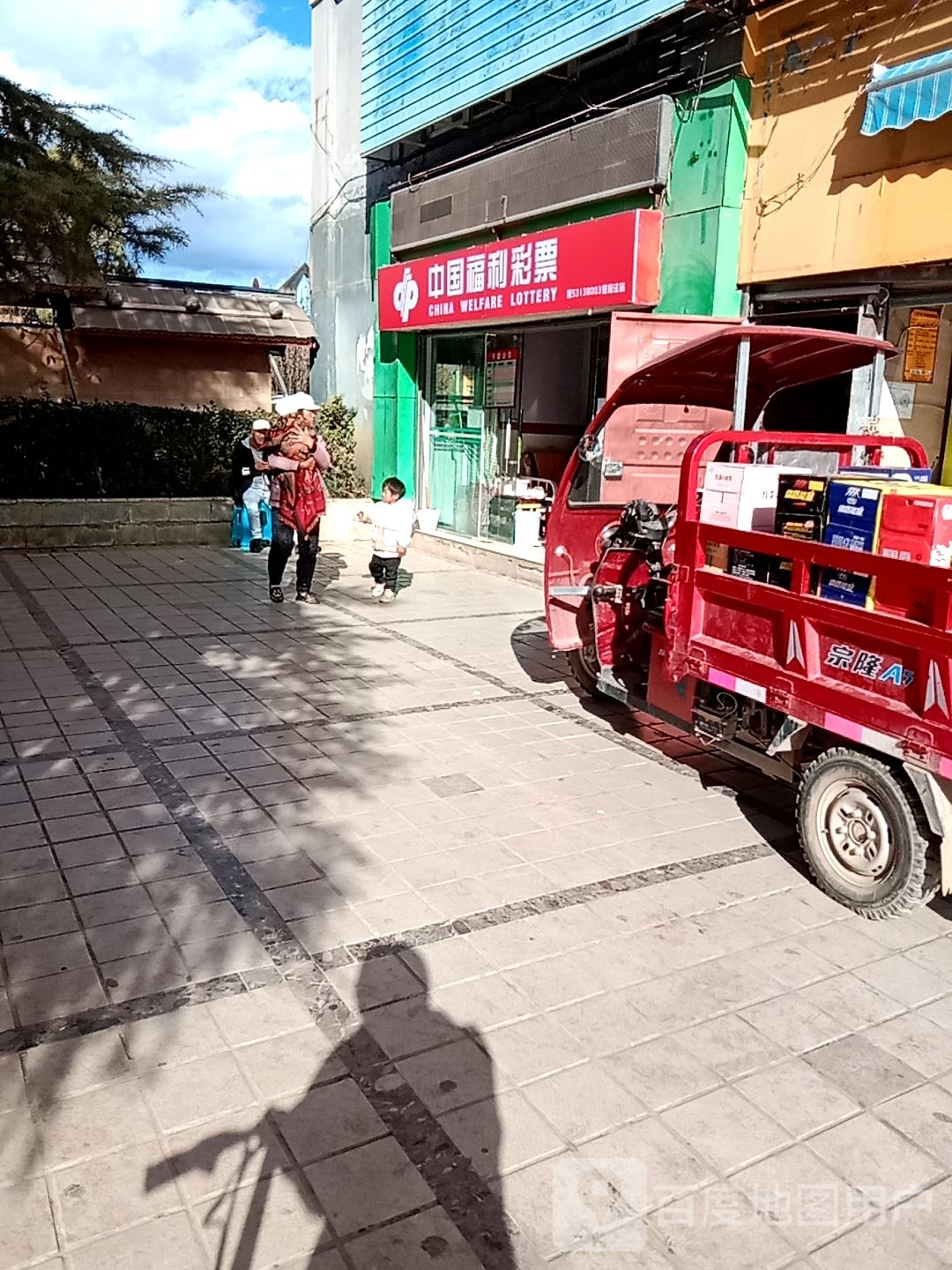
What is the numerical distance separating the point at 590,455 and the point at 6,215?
20.3 feet

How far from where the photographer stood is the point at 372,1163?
2.54 metres

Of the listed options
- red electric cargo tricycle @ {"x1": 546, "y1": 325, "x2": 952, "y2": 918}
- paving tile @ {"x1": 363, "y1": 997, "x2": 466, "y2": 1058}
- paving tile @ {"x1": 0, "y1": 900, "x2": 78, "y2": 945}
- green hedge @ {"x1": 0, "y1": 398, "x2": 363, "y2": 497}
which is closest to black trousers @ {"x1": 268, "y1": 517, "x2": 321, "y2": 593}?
red electric cargo tricycle @ {"x1": 546, "y1": 325, "x2": 952, "y2": 918}

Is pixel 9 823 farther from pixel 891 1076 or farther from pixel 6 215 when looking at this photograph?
pixel 6 215

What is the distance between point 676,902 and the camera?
155 inches

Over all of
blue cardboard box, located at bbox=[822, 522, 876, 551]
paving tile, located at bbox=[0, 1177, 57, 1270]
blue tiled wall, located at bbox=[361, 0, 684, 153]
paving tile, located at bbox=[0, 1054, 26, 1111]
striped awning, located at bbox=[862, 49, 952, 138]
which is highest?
blue tiled wall, located at bbox=[361, 0, 684, 153]

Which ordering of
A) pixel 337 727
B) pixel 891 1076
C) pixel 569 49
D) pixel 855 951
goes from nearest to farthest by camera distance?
pixel 891 1076 → pixel 855 951 → pixel 337 727 → pixel 569 49

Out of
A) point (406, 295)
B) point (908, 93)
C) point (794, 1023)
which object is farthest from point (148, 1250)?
point (406, 295)

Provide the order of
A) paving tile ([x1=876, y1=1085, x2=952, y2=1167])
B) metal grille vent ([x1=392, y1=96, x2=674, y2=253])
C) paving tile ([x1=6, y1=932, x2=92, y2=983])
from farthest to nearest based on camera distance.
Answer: metal grille vent ([x1=392, y1=96, x2=674, y2=253]) → paving tile ([x1=6, y1=932, x2=92, y2=983]) → paving tile ([x1=876, y1=1085, x2=952, y2=1167])

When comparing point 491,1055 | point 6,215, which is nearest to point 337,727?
point 491,1055

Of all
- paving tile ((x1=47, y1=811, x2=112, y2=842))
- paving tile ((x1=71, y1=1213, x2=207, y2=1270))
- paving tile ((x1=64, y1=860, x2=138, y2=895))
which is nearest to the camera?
paving tile ((x1=71, y1=1213, x2=207, y2=1270))

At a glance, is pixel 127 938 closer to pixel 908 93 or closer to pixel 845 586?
pixel 845 586

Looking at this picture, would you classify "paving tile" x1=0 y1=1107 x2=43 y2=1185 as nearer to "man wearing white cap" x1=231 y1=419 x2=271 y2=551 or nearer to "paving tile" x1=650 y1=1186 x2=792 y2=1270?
"paving tile" x1=650 y1=1186 x2=792 y2=1270

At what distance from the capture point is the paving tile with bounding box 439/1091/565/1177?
2564mm

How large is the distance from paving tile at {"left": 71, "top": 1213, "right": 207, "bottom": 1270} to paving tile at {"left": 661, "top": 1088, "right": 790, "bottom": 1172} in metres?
1.27
